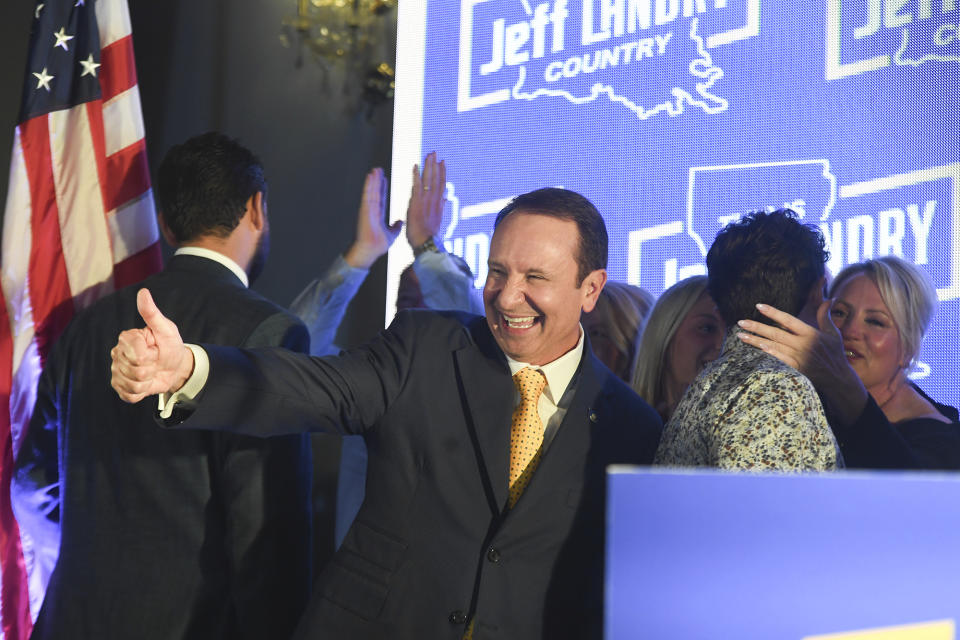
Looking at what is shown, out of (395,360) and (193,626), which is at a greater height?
(395,360)

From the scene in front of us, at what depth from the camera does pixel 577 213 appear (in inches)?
82.4

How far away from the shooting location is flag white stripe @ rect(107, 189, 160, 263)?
10.1 feet

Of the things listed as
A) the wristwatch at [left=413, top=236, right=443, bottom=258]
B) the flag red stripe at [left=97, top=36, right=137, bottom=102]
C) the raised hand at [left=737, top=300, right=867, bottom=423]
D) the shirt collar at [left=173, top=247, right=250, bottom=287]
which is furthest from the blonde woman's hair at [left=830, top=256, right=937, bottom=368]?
the flag red stripe at [left=97, top=36, right=137, bottom=102]

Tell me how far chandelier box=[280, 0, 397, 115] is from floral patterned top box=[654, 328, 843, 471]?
247 centimetres

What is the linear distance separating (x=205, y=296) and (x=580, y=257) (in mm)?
896

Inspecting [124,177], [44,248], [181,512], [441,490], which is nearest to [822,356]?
[441,490]

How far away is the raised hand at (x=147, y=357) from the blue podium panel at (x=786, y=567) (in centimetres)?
105

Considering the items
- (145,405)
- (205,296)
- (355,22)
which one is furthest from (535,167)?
(145,405)

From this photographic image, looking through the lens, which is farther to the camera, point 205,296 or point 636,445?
point 205,296

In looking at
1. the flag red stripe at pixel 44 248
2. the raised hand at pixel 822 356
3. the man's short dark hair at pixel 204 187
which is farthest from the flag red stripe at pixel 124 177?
the raised hand at pixel 822 356

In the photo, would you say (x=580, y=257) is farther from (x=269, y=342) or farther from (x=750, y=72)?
(x=750, y=72)

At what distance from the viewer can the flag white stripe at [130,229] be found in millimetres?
3086

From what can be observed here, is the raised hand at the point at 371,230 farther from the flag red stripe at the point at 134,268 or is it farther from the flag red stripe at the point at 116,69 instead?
the flag red stripe at the point at 116,69

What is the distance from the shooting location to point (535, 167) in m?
3.33
